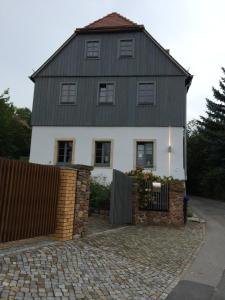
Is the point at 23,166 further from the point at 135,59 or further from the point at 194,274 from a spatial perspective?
the point at 135,59

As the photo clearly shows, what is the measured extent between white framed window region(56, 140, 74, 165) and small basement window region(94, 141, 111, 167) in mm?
1596

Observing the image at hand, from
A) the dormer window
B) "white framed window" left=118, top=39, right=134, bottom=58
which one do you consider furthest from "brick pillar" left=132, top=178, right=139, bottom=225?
the dormer window

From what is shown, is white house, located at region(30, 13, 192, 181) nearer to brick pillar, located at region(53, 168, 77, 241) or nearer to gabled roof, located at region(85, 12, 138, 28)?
gabled roof, located at region(85, 12, 138, 28)

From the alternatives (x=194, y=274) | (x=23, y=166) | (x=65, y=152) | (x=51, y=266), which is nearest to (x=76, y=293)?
(x=51, y=266)

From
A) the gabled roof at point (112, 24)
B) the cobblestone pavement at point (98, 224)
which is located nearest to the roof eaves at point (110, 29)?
the gabled roof at point (112, 24)

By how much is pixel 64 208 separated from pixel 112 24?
64.0ft

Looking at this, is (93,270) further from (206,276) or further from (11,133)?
(11,133)

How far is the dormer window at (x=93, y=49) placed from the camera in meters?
25.1

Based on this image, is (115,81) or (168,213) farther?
(115,81)

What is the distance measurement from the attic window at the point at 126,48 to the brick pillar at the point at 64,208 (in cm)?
1688

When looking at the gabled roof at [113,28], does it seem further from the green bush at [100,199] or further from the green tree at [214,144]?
the green tree at [214,144]

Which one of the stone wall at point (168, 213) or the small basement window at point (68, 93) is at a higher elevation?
the small basement window at point (68, 93)

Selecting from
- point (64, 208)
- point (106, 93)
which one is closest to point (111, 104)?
point (106, 93)

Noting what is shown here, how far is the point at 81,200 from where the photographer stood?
9.82 m
